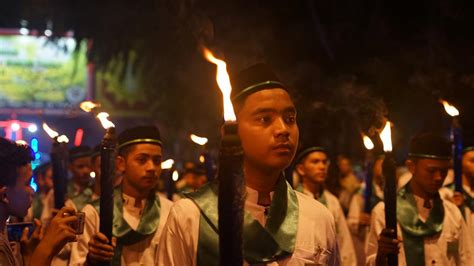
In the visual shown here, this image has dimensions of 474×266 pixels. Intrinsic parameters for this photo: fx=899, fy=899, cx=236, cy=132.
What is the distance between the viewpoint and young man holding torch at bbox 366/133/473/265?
8.09m

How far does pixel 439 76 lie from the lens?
13.9 meters

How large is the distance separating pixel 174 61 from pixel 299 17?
2894 mm

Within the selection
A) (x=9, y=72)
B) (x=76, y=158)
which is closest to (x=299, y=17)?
(x=76, y=158)

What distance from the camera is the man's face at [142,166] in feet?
25.9

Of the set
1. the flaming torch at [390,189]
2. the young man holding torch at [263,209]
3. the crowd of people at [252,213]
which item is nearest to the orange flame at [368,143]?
the crowd of people at [252,213]

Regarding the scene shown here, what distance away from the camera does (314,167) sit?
1153 centimetres

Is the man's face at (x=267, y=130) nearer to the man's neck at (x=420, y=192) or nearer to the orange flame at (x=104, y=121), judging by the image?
the orange flame at (x=104, y=121)

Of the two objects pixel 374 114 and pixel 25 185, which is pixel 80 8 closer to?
pixel 374 114

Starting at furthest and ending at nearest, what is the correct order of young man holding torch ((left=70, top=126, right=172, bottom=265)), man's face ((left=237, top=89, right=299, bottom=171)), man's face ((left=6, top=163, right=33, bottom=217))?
young man holding torch ((left=70, top=126, right=172, bottom=265)) < man's face ((left=6, top=163, right=33, bottom=217)) < man's face ((left=237, top=89, right=299, bottom=171))

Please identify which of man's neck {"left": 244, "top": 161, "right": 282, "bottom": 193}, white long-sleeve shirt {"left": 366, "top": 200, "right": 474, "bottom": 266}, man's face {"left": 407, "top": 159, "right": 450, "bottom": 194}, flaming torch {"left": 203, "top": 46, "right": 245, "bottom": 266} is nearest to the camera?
flaming torch {"left": 203, "top": 46, "right": 245, "bottom": 266}

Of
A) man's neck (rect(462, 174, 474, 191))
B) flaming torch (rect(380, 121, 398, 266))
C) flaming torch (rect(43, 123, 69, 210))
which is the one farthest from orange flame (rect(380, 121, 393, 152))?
man's neck (rect(462, 174, 474, 191))

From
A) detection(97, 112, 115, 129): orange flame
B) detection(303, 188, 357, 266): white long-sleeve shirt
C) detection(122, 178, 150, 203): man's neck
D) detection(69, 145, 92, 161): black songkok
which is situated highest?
detection(69, 145, 92, 161): black songkok

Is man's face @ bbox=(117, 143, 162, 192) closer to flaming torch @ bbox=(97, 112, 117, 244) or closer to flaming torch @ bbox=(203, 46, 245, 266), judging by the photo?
flaming torch @ bbox=(97, 112, 117, 244)

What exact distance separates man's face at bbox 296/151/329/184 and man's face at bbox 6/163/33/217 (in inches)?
263
